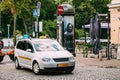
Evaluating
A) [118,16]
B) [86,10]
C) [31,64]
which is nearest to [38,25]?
[118,16]

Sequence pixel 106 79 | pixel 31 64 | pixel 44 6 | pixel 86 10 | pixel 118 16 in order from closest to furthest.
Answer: pixel 106 79 < pixel 31 64 < pixel 118 16 < pixel 86 10 < pixel 44 6

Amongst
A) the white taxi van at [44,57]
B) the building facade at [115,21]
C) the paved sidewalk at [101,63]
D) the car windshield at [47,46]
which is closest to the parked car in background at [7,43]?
the building facade at [115,21]

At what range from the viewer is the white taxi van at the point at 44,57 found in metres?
16.7

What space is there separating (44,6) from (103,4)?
41.1ft

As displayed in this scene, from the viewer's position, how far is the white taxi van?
16.7 metres

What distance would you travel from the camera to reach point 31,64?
17750mm

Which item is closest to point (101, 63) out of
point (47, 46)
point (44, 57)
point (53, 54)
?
point (47, 46)

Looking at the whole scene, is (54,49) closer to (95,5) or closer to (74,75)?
(74,75)

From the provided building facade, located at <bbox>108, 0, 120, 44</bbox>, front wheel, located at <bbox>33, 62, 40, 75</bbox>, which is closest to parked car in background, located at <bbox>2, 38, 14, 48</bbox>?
building facade, located at <bbox>108, 0, 120, 44</bbox>

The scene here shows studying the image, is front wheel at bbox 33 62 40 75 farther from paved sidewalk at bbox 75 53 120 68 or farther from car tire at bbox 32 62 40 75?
paved sidewalk at bbox 75 53 120 68

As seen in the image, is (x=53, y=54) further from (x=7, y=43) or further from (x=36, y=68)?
(x=7, y=43)

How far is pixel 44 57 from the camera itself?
16734 millimetres

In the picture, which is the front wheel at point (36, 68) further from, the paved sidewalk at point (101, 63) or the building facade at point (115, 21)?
the building facade at point (115, 21)

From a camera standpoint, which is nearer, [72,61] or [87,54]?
[72,61]
